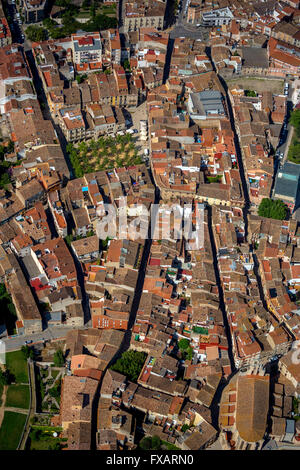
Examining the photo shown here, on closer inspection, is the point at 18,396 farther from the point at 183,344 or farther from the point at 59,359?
the point at 183,344

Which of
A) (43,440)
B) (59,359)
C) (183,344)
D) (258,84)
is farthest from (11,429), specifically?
(258,84)

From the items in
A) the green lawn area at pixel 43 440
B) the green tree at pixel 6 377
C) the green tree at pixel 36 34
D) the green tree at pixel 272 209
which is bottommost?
the green lawn area at pixel 43 440

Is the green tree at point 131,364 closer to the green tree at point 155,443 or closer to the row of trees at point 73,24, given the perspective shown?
the green tree at point 155,443

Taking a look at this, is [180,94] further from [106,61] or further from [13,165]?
[13,165]


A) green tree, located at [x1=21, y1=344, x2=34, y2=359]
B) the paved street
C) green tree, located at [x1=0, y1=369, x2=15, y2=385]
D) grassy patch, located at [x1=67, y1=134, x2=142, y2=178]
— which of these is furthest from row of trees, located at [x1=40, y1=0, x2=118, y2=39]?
green tree, located at [x1=0, y1=369, x2=15, y2=385]

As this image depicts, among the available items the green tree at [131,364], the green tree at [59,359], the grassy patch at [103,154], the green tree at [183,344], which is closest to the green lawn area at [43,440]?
Answer: the green tree at [59,359]

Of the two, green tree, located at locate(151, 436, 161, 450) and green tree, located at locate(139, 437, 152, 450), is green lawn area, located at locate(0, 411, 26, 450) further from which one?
green tree, located at locate(151, 436, 161, 450)
